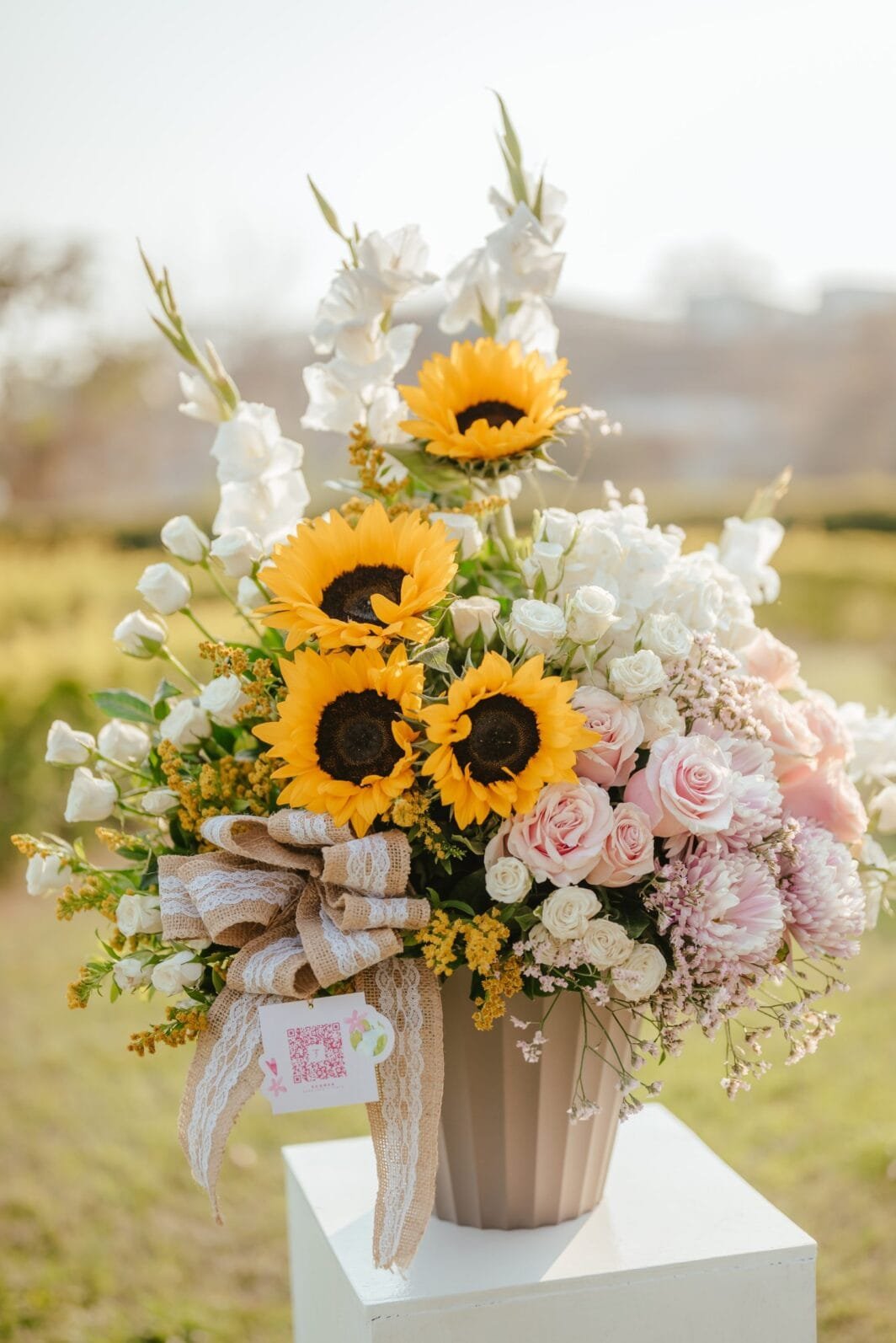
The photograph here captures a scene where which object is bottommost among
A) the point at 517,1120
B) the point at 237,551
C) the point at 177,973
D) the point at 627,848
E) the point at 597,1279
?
the point at 597,1279

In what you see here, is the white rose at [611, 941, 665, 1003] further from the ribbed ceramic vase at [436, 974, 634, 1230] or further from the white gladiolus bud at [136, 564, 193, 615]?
the white gladiolus bud at [136, 564, 193, 615]

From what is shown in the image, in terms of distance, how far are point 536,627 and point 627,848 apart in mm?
165

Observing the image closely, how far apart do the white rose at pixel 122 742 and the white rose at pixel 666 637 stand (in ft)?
1.38

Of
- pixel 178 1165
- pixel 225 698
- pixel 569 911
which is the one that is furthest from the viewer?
pixel 178 1165

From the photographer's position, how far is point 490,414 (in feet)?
3.29

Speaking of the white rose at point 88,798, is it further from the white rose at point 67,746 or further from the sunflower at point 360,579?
the sunflower at point 360,579

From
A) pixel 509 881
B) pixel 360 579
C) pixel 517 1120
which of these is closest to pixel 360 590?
Answer: pixel 360 579

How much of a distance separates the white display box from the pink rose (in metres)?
0.36

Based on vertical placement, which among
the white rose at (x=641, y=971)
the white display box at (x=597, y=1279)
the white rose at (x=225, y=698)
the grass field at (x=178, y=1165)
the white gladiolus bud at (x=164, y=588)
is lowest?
the grass field at (x=178, y=1165)

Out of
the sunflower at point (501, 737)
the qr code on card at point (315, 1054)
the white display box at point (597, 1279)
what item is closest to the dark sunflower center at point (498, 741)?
the sunflower at point (501, 737)

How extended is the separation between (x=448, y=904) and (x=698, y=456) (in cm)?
1154

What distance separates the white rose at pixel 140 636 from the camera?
103cm

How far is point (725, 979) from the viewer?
86 cm

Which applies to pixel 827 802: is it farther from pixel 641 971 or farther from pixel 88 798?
pixel 88 798
